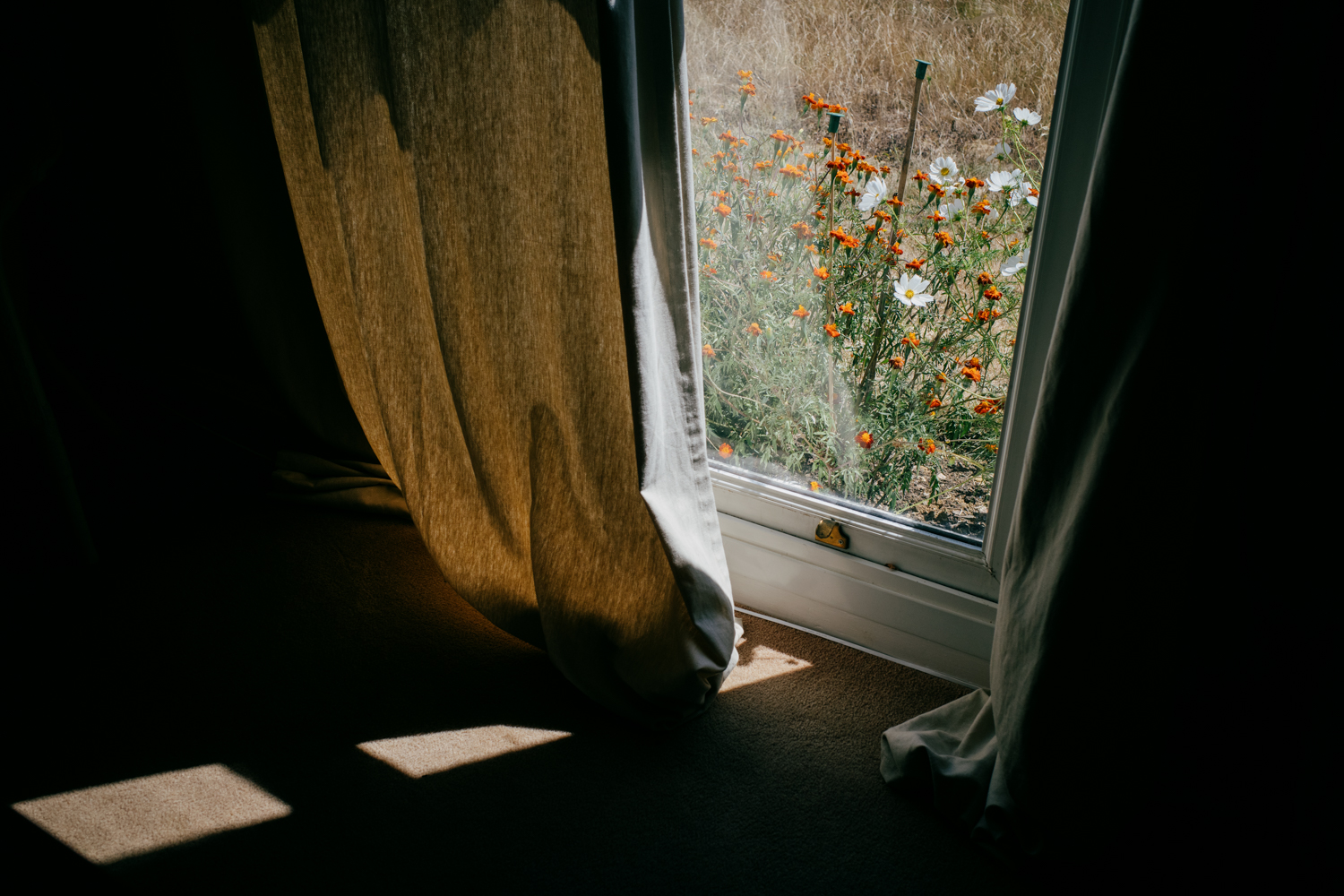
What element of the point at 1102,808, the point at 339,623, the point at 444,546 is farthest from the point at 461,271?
the point at 1102,808

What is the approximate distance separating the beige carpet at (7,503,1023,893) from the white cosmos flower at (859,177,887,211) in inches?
30.8

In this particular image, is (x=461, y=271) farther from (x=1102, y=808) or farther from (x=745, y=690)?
(x=1102, y=808)

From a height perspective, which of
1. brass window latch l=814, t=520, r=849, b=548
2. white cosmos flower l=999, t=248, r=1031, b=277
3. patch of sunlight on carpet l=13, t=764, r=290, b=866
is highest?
white cosmos flower l=999, t=248, r=1031, b=277

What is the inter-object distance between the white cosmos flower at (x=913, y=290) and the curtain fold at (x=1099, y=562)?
1.18 ft

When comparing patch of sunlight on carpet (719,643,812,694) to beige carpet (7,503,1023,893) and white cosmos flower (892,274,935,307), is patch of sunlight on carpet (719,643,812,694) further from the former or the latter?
white cosmos flower (892,274,935,307)

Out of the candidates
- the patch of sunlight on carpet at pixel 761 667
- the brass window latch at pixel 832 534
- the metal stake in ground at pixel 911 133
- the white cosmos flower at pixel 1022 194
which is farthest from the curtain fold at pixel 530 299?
the white cosmos flower at pixel 1022 194

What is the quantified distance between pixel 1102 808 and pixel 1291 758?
21cm

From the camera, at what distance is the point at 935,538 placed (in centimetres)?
138

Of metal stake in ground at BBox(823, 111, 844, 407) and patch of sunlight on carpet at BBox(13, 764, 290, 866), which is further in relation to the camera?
metal stake in ground at BBox(823, 111, 844, 407)

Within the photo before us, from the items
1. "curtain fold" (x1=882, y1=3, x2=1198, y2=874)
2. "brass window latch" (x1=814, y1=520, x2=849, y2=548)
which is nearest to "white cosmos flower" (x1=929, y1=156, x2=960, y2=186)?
"curtain fold" (x1=882, y1=3, x2=1198, y2=874)

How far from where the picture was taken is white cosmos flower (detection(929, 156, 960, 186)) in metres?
1.16

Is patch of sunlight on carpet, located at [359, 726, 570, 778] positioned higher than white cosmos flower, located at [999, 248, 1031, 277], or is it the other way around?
white cosmos flower, located at [999, 248, 1031, 277]

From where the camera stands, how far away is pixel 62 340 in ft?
6.62

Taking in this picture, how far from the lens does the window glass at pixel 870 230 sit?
1.11m
